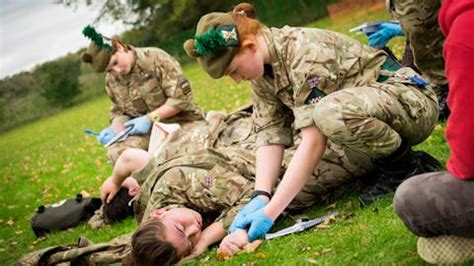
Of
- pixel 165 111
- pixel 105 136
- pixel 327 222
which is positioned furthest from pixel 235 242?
pixel 105 136

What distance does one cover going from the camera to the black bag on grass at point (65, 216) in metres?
6.31

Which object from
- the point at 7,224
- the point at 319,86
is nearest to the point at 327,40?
the point at 319,86

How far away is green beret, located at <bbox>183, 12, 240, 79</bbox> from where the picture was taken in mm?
3617

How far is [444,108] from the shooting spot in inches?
209

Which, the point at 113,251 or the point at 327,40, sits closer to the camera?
the point at 327,40

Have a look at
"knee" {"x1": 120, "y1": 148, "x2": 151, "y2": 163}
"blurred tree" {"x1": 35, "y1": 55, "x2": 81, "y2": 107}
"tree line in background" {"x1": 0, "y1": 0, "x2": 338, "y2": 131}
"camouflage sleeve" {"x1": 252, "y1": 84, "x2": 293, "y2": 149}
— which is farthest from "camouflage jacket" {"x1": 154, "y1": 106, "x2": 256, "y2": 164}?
"blurred tree" {"x1": 35, "y1": 55, "x2": 81, "y2": 107}

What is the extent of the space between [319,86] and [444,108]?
1966 mm

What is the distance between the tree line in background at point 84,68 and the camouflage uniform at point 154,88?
20.2m

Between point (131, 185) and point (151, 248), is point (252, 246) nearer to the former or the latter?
point (151, 248)

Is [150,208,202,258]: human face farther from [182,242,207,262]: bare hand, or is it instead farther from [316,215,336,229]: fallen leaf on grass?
[316,215,336,229]: fallen leaf on grass

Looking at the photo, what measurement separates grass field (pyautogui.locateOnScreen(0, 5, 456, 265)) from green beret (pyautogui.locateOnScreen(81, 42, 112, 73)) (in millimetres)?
1560

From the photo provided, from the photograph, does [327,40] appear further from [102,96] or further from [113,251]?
[102,96]

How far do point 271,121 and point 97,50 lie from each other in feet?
8.82

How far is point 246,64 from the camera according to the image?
3.74 m
